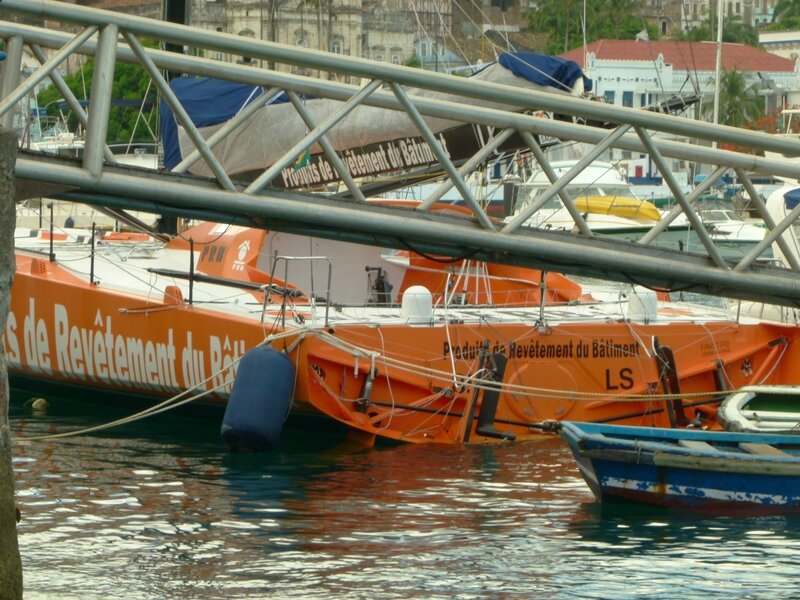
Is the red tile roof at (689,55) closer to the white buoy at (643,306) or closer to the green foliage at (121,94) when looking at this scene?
the green foliage at (121,94)

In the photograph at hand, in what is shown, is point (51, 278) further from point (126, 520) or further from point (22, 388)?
point (126, 520)

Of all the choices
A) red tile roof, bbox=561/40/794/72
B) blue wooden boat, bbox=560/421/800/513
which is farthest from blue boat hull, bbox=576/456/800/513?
red tile roof, bbox=561/40/794/72

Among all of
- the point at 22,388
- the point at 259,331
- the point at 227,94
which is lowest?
the point at 22,388

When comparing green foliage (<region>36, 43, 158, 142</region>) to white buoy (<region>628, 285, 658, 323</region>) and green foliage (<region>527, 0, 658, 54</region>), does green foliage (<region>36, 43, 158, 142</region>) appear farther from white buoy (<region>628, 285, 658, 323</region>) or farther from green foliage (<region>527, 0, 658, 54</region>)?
white buoy (<region>628, 285, 658, 323</region>)

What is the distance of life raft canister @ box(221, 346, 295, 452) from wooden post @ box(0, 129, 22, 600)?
6.74 meters

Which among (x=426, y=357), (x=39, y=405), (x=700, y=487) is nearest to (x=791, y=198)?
(x=426, y=357)

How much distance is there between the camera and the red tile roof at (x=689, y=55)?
10788 cm

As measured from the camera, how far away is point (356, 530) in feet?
42.1

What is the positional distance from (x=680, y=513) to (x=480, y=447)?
3.03m

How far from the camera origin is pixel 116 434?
58.5 ft

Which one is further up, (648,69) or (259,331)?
(648,69)

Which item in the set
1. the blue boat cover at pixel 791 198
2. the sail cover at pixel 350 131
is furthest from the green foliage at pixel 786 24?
the sail cover at pixel 350 131

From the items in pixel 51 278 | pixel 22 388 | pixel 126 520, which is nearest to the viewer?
pixel 126 520

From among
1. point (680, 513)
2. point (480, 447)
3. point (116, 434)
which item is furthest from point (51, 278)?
point (680, 513)
